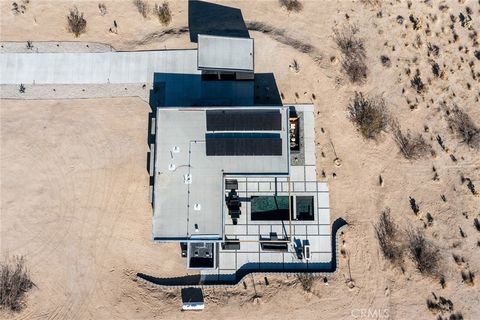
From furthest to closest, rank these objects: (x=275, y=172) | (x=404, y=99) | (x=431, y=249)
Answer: (x=404, y=99)
(x=431, y=249)
(x=275, y=172)

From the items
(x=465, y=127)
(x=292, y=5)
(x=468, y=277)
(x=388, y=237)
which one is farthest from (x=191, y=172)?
(x=468, y=277)

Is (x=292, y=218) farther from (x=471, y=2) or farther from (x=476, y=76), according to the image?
(x=471, y=2)

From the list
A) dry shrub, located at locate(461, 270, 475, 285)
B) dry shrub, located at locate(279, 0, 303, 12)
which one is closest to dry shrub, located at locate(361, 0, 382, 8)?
Answer: dry shrub, located at locate(279, 0, 303, 12)

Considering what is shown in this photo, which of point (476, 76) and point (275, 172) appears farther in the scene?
point (476, 76)

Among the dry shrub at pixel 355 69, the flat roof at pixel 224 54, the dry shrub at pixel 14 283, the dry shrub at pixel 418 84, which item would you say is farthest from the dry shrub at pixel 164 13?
the dry shrub at pixel 14 283

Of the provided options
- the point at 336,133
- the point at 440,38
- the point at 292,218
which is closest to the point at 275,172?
the point at 292,218

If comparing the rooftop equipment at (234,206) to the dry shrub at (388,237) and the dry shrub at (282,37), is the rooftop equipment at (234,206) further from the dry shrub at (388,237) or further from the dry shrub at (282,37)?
the dry shrub at (282,37)
